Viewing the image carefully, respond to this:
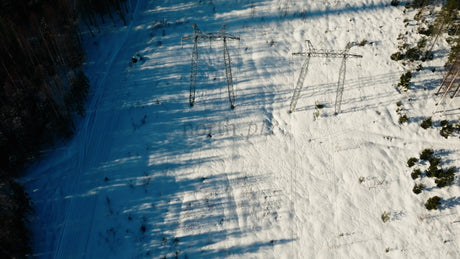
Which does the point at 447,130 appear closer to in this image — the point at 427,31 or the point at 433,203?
the point at 433,203

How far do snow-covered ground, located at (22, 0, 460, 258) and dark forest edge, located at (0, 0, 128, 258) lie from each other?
129cm

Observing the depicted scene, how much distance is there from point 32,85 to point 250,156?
68.1ft

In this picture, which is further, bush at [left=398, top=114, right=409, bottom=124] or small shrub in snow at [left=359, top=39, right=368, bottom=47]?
small shrub in snow at [left=359, top=39, right=368, bottom=47]

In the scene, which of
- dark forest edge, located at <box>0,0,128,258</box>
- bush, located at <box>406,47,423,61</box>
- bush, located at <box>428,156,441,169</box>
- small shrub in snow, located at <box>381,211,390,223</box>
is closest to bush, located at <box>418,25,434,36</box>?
bush, located at <box>406,47,423,61</box>

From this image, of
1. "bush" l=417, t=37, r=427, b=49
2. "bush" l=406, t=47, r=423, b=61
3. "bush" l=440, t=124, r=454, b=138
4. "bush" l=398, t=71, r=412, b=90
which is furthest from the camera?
"bush" l=417, t=37, r=427, b=49

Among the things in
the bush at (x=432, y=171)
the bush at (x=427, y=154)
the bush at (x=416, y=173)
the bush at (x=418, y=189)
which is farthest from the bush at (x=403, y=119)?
the bush at (x=418, y=189)

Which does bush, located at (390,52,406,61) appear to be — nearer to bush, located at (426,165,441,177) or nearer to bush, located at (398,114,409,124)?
bush, located at (398,114,409,124)

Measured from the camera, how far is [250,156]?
25562 mm

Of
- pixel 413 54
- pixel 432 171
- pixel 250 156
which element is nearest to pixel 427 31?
pixel 413 54

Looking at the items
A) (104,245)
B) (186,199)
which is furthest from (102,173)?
(186,199)

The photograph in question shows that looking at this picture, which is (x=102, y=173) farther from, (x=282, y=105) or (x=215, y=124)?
(x=282, y=105)

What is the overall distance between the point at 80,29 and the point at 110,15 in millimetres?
→ 3671

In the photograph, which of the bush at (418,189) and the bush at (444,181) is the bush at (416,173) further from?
the bush at (444,181)

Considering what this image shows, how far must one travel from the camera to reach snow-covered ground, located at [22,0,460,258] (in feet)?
71.4
